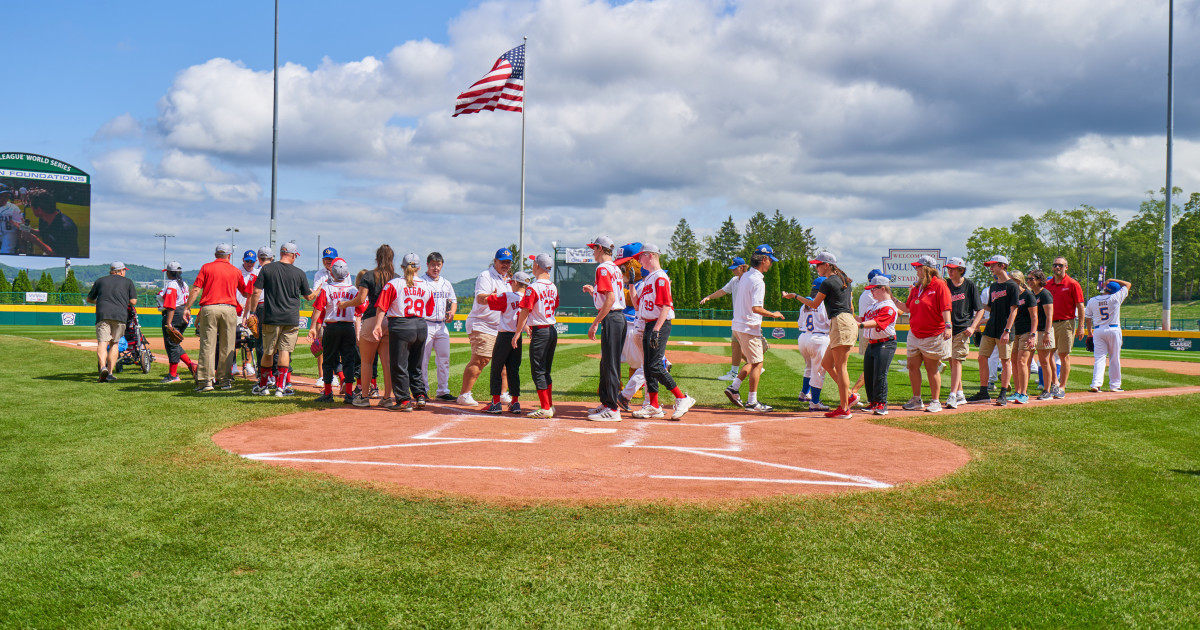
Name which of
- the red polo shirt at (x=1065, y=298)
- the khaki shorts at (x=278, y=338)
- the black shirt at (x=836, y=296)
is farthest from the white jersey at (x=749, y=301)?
the khaki shorts at (x=278, y=338)

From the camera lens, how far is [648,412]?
8.88 meters

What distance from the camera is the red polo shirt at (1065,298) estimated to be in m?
11.1

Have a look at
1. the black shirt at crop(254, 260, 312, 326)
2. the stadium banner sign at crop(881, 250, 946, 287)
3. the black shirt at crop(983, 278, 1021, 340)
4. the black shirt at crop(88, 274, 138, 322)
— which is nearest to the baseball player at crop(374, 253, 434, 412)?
the black shirt at crop(254, 260, 312, 326)

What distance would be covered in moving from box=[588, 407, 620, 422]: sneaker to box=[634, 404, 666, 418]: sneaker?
34 cm

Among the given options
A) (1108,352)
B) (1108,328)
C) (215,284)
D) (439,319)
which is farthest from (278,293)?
(1108,352)

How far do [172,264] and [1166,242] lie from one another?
110 ft

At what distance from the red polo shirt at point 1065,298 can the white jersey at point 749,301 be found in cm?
510

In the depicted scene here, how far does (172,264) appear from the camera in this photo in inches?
460

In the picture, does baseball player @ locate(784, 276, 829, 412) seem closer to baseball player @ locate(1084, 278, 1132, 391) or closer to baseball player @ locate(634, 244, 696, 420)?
baseball player @ locate(634, 244, 696, 420)

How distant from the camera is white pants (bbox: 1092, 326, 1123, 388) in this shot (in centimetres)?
1205

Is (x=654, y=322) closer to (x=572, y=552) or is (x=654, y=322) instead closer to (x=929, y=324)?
(x=929, y=324)

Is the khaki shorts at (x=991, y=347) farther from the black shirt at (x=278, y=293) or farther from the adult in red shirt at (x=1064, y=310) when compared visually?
the black shirt at (x=278, y=293)

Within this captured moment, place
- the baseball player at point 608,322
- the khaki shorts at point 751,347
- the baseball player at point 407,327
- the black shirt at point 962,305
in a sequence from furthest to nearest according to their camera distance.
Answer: the black shirt at point 962,305 < the khaki shorts at point 751,347 < the baseball player at point 407,327 < the baseball player at point 608,322

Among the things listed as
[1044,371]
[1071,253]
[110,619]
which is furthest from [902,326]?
[1071,253]
